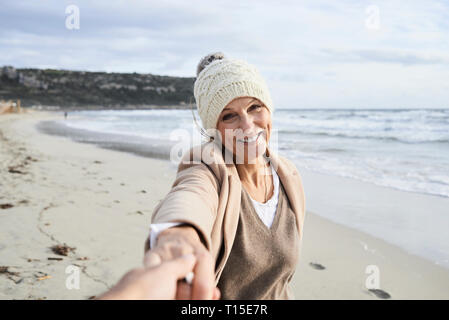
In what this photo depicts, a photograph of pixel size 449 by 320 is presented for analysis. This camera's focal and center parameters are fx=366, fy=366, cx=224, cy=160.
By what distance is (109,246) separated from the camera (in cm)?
406

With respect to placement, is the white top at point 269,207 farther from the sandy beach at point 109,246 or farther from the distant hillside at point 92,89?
the distant hillside at point 92,89

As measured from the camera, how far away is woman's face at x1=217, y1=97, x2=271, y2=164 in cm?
172

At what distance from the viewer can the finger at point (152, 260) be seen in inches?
30.8

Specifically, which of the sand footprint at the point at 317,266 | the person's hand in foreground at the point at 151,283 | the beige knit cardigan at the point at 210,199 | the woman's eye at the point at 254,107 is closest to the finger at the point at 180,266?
the person's hand in foreground at the point at 151,283

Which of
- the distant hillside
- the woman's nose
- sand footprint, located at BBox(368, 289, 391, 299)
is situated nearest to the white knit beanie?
the woman's nose

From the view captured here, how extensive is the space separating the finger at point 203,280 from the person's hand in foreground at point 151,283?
29mm

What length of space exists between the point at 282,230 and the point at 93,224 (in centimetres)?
352

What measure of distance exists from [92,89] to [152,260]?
87109mm

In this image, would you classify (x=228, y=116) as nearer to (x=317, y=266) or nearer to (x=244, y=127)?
(x=244, y=127)

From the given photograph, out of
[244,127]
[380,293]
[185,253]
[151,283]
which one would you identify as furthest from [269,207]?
[380,293]

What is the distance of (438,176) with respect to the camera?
7.86m
